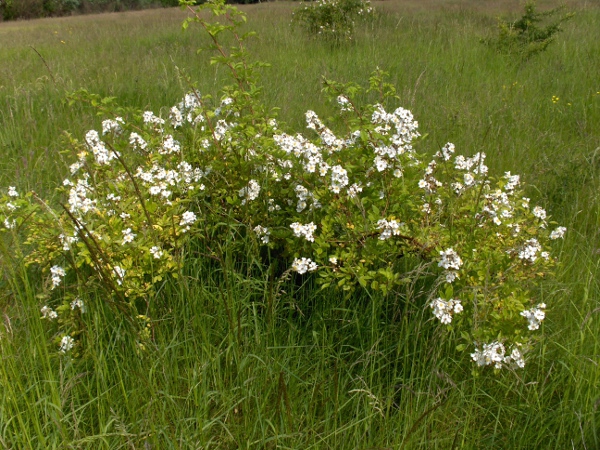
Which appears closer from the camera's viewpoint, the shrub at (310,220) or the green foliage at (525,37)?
the shrub at (310,220)

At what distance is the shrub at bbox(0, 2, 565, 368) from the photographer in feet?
6.21

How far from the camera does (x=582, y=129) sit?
160 inches

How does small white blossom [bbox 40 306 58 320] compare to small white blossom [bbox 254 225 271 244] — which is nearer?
small white blossom [bbox 40 306 58 320]

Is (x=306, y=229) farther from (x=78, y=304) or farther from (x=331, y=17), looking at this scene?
(x=331, y=17)

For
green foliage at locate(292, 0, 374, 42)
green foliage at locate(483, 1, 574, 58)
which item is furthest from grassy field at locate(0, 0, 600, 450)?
green foliage at locate(292, 0, 374, 42)

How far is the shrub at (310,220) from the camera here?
189cm

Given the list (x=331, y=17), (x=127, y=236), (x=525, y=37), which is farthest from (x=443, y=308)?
(x=331, y=17)

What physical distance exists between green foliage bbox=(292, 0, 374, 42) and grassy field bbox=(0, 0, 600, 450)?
2.90 m

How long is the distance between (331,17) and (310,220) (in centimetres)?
659

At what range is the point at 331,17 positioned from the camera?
7.93 m

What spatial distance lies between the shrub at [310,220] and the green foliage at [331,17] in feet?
18.2

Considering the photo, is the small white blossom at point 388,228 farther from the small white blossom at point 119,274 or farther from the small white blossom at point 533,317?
the small white blossom at point 119,274

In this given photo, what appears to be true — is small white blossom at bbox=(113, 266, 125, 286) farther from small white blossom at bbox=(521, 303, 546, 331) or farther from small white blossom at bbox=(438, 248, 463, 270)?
small white blossom at bbox=(521, 303, 546, 331)

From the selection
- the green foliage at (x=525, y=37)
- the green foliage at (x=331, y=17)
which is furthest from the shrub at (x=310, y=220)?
the green foliage at (x=331, y=17)
